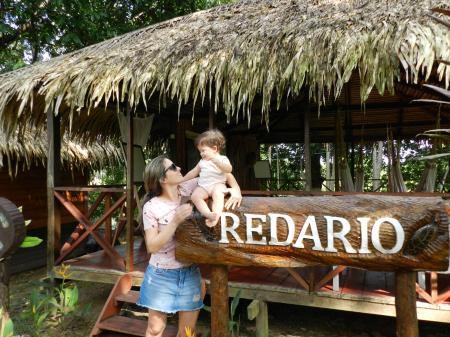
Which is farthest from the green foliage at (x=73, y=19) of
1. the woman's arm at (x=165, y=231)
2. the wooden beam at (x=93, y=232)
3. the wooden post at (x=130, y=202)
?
the woman's arm at (x=165, y=231)

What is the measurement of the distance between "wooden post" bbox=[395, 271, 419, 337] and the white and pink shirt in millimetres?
921

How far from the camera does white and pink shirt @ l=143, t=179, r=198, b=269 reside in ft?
5.43

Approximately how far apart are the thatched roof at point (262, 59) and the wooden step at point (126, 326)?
1610 mm

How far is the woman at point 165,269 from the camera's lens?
167 cm

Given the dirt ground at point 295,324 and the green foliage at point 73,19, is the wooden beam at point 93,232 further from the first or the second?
the green foliage at point 73,19

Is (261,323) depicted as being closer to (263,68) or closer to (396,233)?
A: (396,233)

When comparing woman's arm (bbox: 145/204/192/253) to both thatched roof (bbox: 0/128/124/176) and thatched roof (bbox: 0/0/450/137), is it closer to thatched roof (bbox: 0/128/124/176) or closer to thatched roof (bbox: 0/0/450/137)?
thatched roof (bbox: 0/0/450/137)

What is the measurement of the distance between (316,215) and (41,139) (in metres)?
5.48

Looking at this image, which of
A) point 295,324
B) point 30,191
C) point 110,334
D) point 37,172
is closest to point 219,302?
point 110,334

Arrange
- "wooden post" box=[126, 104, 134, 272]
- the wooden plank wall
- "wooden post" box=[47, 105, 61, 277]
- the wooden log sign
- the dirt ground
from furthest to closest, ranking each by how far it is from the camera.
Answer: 1. the wooden plank wall
2. "wooden post" box=[47, 105, 61, 277]
3. "wooden post" box=[126, 104, 134, 272]
4. the dirt ground
5. the wooden log sign

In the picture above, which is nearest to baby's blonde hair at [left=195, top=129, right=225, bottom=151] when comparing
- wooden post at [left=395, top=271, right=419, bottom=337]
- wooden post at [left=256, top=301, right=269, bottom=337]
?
wooden post at [left=395, top=271, right=419, bottom=337]

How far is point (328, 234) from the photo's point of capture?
127 cm

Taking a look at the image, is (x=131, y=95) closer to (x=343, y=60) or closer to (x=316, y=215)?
(x=343, y=60)

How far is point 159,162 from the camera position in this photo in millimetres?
1715
